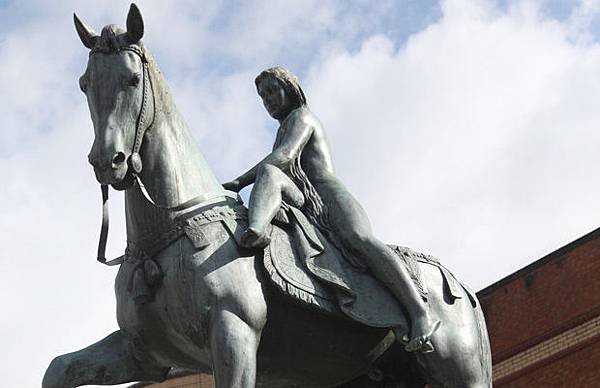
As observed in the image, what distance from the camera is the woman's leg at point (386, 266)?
6.44 m

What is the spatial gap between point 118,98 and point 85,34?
516mm

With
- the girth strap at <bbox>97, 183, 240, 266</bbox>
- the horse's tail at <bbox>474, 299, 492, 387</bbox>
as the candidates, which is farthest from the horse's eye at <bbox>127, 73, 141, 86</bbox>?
the horse's tail at <bbox>474, 299, 492, 387</bbox>

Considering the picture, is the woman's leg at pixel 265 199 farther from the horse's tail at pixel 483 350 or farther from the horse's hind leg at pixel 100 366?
the horse's tail at pixel 483 350

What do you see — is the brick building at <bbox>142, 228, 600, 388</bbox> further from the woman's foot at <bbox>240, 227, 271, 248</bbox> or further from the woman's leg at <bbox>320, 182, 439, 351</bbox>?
the woman's foot at <bbox>240, 227, 271, 248</bbox>

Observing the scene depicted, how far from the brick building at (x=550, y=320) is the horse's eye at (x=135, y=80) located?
49.3 ft

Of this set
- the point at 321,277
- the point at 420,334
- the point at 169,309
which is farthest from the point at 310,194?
the point at 169,309

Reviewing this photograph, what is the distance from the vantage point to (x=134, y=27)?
6277 mm

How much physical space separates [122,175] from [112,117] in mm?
333

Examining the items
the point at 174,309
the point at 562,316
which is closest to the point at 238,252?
the point at 174,309

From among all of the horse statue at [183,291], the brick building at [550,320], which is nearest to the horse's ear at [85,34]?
the horse statue at [183,291]

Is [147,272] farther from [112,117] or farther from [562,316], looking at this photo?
[562,316]

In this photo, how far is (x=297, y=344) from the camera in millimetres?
6461

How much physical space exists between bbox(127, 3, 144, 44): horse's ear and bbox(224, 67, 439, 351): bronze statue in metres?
1.04

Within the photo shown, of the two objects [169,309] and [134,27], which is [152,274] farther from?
[134,27]
